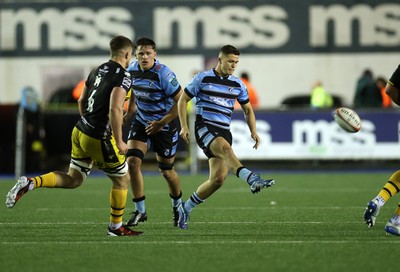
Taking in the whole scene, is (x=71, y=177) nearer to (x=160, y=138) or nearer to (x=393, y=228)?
(x=160, y=138)

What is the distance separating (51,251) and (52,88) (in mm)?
22261

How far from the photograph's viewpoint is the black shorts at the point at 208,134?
34.8 feet

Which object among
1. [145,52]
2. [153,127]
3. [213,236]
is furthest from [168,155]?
[213,236]

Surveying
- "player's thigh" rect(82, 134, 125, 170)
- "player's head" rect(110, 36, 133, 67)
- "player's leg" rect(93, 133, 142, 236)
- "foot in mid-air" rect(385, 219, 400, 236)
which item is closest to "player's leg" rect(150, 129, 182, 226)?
"player's leg" rect(93, 133, 142, 236)

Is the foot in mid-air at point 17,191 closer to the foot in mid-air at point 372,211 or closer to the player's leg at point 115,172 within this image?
the player's leg at point 115,172

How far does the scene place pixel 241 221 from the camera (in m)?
11.2

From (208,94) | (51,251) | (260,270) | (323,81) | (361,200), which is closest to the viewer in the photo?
(260,270)

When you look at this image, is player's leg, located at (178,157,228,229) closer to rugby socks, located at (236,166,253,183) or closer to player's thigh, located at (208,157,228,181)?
player's thigh, located at (208,157,228,181)

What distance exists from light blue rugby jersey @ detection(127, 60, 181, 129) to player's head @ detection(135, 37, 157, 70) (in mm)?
107

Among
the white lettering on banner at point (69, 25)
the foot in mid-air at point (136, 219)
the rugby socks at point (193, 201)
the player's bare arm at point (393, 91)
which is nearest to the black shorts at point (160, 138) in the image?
the rugby socks at point (193, 201)

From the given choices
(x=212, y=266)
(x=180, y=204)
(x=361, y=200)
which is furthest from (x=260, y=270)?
(x=361, y=200)

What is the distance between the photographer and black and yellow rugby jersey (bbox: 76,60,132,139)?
9367 mm

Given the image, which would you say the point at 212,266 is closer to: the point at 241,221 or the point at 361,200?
the point at 241,221

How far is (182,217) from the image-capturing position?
34.7 ft
